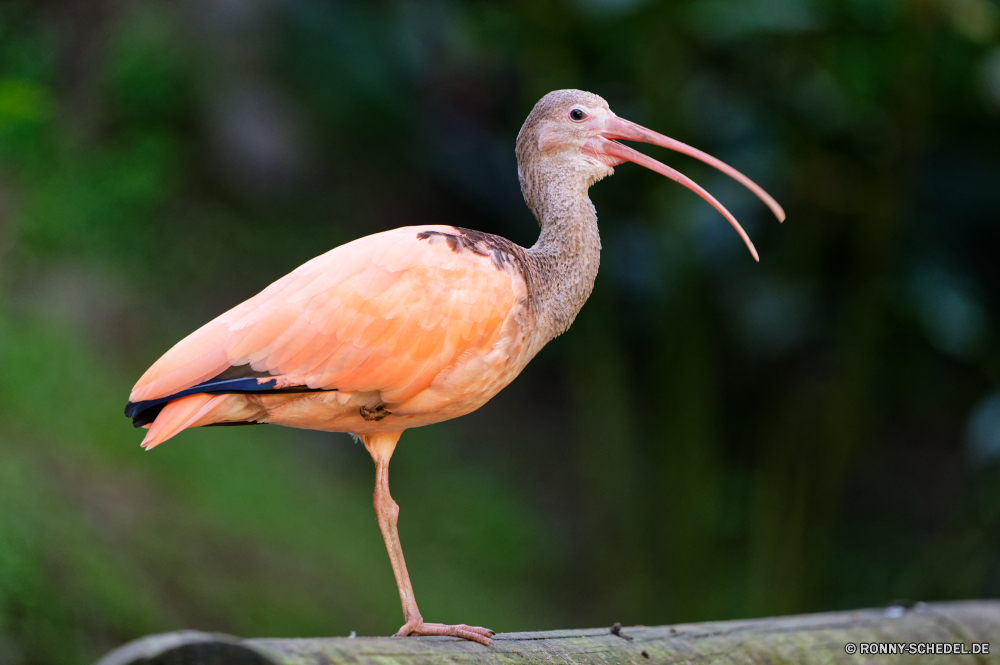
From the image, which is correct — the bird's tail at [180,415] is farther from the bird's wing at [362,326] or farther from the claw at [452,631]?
the claw at [452,631]

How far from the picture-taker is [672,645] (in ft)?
7.79

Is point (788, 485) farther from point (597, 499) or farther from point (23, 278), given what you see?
point (23, 278)

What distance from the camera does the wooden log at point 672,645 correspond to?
1.49m

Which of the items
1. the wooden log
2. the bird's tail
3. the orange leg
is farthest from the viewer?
the orange leg

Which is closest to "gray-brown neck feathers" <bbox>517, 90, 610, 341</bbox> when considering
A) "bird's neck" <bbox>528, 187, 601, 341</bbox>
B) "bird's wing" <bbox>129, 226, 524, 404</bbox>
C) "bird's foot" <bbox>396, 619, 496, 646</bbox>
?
"bird's neck" <bbox>528, 187, 601, 341</bbox>

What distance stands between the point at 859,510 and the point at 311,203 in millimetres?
4367

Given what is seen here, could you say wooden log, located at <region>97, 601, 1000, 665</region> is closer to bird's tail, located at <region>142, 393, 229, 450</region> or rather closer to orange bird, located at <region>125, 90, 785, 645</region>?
orange bird, located at <region>125, 90, 785, 645</region>

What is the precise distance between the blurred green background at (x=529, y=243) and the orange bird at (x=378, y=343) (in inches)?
76.3

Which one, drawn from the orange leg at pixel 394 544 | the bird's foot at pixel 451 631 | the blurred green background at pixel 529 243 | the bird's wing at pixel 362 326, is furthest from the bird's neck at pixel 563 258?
the blurred green background at pixel 529 243

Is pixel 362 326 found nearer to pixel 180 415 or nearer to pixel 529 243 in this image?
pixel 180 415

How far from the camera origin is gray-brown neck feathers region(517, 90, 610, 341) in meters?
2.38

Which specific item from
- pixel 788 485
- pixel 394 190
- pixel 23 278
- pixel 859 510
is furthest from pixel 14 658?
pixel 859 510

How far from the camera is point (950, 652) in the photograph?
282cm

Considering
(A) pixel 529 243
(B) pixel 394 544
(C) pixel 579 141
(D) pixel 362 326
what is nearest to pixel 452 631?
(B) pixel 394 544
